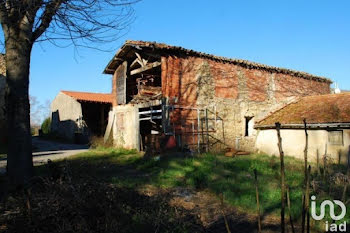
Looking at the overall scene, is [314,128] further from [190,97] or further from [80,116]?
[80,116]

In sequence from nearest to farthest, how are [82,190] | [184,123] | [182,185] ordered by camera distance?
[82,190] < [182,185] < [184,123]

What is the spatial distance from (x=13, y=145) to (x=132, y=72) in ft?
34.5

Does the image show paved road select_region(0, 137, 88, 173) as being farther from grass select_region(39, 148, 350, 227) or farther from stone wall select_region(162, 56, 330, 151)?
stone wall select_region(162, 56, 330, 151)

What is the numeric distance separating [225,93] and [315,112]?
15.2 ft

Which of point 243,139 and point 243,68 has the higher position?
point 243,68

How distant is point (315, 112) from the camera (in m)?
13.2

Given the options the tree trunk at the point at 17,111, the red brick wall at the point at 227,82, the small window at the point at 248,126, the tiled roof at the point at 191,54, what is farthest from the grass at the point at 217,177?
the small window at the point at 248,126

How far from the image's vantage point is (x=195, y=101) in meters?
13.5

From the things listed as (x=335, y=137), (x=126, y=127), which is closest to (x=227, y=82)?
(x=335, y=137)

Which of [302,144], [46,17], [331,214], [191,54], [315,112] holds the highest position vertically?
[191,54]

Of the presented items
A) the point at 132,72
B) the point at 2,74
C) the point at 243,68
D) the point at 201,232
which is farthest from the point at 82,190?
the point at 2,74

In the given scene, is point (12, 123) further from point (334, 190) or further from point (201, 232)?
point (334, 190)

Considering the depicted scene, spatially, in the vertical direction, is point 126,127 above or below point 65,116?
below

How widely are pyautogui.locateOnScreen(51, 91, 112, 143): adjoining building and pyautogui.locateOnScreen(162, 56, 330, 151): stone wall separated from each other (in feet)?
39.3
